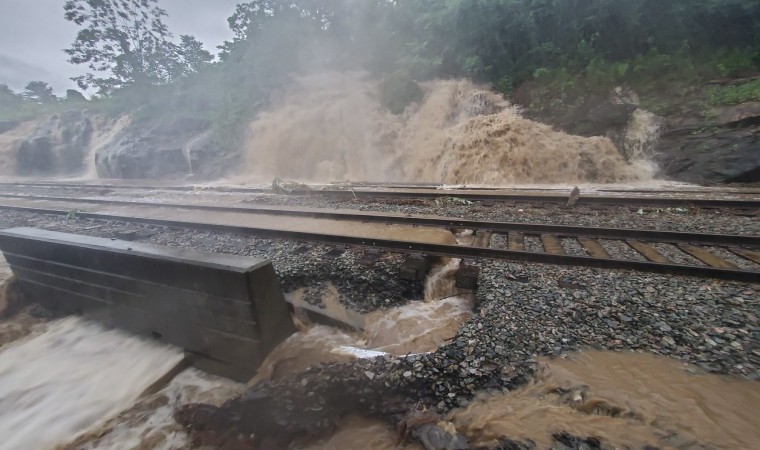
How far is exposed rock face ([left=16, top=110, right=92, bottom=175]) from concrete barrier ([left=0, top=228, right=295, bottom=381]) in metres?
32.4

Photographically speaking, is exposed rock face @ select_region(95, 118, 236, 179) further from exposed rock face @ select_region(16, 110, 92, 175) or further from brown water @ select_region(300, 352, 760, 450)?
brown water @ select_region(300, 352, 760, 450)

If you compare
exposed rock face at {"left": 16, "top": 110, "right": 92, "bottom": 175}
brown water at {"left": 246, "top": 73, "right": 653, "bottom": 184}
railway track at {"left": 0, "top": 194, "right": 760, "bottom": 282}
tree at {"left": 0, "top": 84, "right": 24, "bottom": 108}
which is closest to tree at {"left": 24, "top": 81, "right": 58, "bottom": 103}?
tree at {"left": 0, "top": 84, "right": 24, "bottom": 108}

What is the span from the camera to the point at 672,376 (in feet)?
8.75

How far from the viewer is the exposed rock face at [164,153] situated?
20.6m

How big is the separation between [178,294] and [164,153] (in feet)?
72.5

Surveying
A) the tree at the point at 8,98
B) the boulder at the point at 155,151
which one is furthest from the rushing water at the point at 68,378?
the tree at the point at 8,98

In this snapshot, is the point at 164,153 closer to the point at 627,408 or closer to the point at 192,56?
the point at 192,56

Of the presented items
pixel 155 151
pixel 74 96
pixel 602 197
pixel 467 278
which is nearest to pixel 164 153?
pixel 155 151

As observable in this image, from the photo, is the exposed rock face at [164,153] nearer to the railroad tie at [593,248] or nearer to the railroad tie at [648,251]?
the railroad tie at [593,248]

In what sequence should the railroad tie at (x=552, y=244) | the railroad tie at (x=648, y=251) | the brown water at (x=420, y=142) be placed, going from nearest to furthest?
the railroad tie at (x=648, y=251), the railroad tie at (x=552, y=244), the brown water at (x=420, y=142)

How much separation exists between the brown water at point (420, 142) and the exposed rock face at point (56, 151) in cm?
2107

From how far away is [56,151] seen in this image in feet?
95.2

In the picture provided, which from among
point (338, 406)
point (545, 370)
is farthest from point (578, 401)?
point (338, 406)

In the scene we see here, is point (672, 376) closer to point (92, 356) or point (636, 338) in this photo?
point (636, 338)
